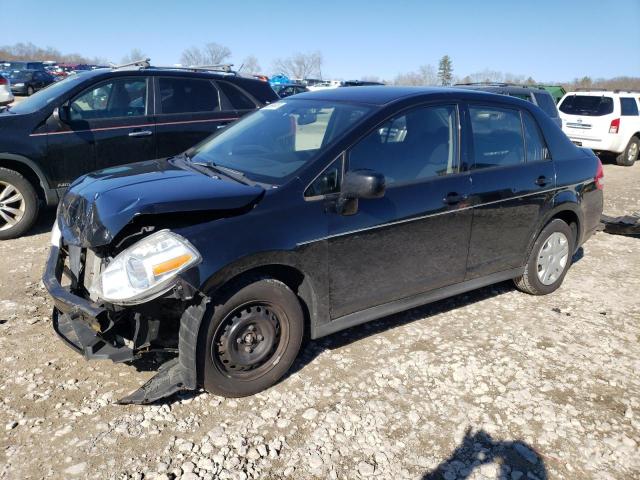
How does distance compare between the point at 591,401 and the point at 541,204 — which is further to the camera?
the point at 541,204

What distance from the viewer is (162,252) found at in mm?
2652

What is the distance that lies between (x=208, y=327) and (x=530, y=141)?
313 cm

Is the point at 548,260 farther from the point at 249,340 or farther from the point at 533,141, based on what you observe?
the point at 249,340

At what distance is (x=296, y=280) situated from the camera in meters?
3.17

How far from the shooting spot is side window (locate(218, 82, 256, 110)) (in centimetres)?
689

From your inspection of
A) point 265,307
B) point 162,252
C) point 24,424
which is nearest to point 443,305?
point 265,307

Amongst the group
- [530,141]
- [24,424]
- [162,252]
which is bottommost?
[24,424]

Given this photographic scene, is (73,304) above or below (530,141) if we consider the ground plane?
below

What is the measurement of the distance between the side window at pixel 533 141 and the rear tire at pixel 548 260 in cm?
62

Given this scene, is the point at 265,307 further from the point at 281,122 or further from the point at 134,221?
the point at 281,122

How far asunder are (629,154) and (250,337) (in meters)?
13.8

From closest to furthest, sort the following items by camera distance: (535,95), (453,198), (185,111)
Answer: (453,198) → (185,111) → (535,95)

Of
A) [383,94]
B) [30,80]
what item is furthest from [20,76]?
[383,94]

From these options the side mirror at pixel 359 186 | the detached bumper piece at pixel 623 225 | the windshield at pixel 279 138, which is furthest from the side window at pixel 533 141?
the detached bumper piece at pixel 623 225
